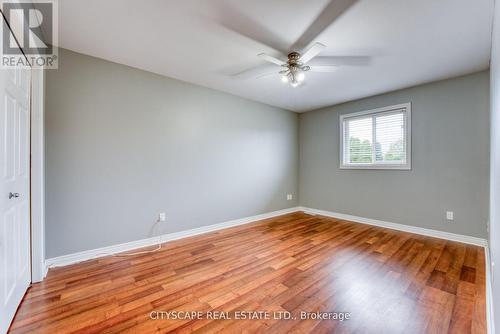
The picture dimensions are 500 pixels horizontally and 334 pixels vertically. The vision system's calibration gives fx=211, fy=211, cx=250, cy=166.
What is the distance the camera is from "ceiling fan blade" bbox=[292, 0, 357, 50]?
5.70 feet

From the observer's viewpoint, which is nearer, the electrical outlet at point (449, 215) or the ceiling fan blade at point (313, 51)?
the ceiling fan blade at point (313, 51)

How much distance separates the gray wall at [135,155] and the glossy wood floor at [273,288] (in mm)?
481

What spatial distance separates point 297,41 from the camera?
224 cm

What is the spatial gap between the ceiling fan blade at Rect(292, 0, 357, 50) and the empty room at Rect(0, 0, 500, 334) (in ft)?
0.05

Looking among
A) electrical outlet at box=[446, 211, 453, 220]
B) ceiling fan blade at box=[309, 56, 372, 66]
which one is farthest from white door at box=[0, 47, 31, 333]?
electrical outlet at box=[446, 211, 453, 220]

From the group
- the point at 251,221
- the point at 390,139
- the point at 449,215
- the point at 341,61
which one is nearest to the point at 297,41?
the point at 341,61

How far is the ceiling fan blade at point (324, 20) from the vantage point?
174 centimetres

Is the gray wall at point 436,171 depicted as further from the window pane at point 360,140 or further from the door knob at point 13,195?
the door knob at point 13,195

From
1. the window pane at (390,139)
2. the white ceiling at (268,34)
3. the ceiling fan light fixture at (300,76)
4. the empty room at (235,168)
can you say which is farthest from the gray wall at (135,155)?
the window pane at (390,139)

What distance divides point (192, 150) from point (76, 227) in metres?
1.74

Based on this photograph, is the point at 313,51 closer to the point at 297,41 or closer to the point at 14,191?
the point at 297,41

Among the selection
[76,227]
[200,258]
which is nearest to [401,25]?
[200,258]

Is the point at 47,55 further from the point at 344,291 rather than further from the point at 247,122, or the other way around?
the point at 344,291

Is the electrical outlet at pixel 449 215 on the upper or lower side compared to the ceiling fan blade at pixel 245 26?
lower
